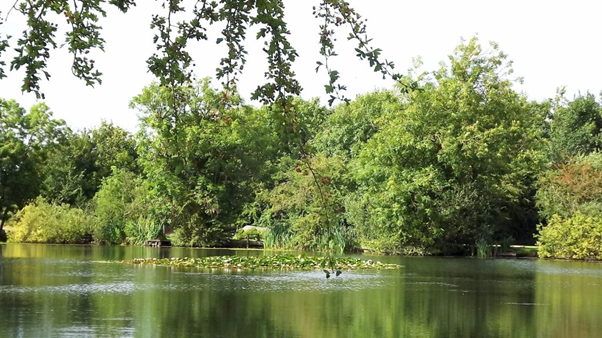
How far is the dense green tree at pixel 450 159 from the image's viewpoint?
105 feet

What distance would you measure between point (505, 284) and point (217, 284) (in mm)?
7366

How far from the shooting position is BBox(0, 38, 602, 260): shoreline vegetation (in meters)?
32.1

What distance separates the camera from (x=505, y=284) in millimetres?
19781

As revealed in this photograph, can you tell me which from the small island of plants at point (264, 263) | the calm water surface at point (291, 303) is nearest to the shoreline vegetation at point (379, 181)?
the small island of plants at point (264, 263)

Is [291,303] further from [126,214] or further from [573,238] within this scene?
[126,214]

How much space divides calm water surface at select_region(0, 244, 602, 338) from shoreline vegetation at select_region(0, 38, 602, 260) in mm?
6348

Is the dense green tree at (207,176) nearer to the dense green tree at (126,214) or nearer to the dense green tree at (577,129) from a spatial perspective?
the dense green tree at (126,214)

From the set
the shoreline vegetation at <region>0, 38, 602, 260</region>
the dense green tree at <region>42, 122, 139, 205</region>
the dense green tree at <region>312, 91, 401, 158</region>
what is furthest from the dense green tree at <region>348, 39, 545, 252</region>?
the dense green tree at <region>42, 122, 139, 205</region>

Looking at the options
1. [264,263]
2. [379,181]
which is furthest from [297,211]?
[264,263]

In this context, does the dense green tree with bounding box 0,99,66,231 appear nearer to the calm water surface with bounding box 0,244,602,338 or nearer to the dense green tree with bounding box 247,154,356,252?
the dense green tree with bounding box 247,154,356,252

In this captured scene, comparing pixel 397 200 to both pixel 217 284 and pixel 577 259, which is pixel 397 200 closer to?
pixel 577 259

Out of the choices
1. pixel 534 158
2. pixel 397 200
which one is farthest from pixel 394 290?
pixel 534 158

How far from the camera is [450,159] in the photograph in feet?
104

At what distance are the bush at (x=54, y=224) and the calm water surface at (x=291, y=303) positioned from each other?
17277 millimetres
